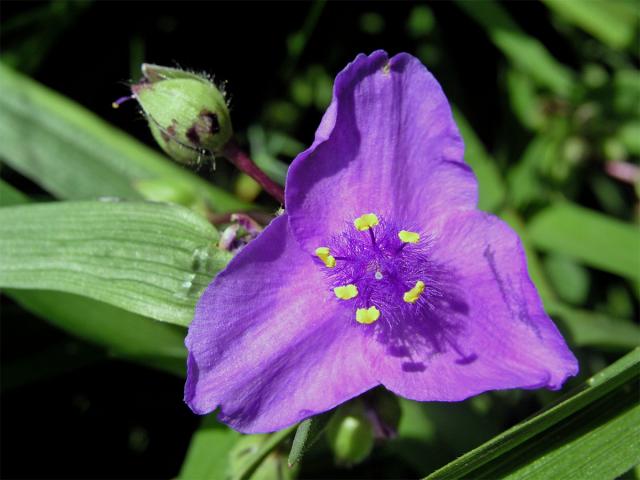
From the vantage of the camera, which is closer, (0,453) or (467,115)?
(0,453)

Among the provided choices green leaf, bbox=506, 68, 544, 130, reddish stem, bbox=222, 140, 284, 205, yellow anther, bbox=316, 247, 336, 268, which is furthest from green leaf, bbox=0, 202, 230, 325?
green leaf, bbox=506, 68, 544, 130

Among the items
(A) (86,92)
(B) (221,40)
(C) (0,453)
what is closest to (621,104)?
(B) (221,40)

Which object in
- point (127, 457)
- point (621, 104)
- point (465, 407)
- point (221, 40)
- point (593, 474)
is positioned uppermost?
point (221, 40)

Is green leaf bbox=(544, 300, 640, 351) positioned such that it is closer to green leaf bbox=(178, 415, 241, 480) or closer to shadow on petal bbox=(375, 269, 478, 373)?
shadow on petal bbox=(375, 269, 478, 373)

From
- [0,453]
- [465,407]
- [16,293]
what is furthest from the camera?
[0,453]

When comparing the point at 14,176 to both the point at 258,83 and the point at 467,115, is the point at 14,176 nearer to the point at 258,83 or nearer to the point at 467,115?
the point at 258,83

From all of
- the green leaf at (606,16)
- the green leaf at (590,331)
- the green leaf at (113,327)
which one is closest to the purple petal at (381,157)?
the green leaf at (113,327)

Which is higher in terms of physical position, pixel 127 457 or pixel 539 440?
pixel 539 440
